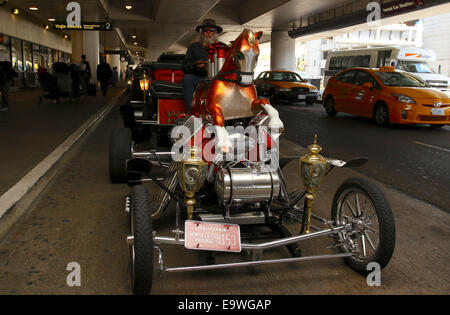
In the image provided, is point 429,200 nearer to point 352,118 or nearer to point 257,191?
point 257,191

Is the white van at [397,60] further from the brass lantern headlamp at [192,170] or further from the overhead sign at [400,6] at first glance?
the brass lantern headlamp at [192,170]

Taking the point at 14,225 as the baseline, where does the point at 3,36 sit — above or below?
above

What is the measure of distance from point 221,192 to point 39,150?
4850 millimetres

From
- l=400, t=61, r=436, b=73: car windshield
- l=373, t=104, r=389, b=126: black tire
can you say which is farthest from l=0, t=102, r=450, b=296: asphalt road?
l=400, t=61, r=436, b=73: car windshield

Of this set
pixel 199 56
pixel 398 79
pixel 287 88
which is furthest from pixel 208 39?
pixel 287 88

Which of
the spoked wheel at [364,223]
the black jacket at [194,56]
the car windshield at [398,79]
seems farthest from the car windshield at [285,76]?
the spoked wheel at [364,223]

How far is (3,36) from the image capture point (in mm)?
23047

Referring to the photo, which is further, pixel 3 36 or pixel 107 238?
pixel 3 36

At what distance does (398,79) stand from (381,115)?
5.24ft

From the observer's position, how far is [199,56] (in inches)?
183

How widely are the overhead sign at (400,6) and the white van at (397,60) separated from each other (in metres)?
2.68

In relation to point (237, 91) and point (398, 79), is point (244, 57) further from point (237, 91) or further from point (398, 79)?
point (398, 79)
